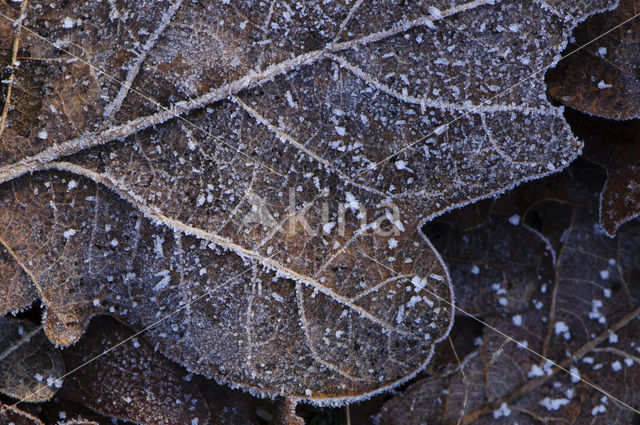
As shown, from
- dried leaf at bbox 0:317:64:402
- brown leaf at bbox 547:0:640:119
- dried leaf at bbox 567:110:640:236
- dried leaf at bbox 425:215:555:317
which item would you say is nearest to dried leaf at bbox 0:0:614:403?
brown leaf at bbox 547:0:640:119

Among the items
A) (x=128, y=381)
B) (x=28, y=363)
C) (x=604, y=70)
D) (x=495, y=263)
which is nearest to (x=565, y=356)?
(x=495, y=263)

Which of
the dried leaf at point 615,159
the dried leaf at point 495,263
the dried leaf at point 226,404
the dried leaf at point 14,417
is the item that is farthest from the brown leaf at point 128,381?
the dried leaf at point 615,159

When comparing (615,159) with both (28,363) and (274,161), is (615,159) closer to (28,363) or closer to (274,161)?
(274,161)

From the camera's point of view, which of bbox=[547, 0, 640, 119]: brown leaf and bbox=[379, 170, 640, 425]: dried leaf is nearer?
bbox=[547, 0, 640, 119]: brown leaf

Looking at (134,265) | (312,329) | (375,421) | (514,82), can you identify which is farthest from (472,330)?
(134,265)

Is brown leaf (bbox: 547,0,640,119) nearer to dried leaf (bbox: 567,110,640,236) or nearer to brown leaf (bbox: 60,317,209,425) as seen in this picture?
dried leaf (bbox: 567,110,640,236)

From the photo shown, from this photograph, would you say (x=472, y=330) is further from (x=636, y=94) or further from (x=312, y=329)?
(x=636, y=94)
